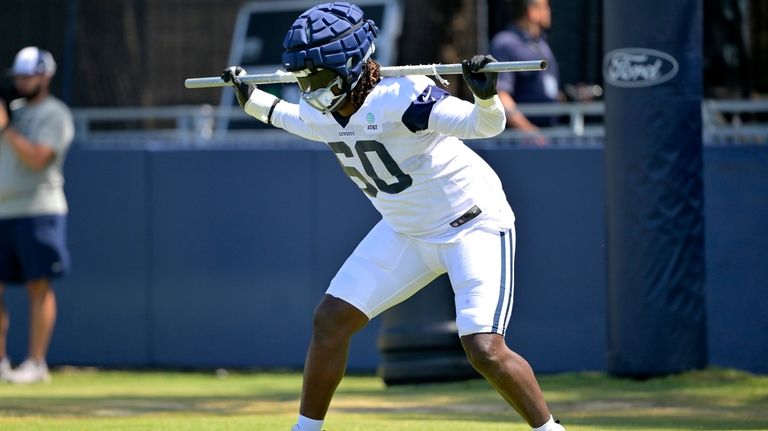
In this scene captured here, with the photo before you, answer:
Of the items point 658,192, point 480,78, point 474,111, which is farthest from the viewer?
point 658,192

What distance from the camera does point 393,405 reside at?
9.12 meters

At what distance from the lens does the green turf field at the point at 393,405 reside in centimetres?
787

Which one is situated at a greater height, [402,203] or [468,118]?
[468,118]

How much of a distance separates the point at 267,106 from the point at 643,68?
11.7 ft

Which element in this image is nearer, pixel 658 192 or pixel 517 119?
pixel 658 192

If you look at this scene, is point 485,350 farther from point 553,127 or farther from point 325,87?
point 553,127

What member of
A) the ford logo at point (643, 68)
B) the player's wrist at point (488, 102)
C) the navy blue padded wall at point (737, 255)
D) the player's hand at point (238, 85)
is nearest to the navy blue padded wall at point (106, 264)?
the ford logo at point (643, 68)

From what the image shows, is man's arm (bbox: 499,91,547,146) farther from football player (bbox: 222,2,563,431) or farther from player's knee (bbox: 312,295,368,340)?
player's knee (bbox: 312,295,368,340)

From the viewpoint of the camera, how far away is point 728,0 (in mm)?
13328

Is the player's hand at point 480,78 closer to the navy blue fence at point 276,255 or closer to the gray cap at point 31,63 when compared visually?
the navy blue fence at point 276,255

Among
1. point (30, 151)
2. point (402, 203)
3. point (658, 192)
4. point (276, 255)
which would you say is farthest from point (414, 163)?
point (276, 255)

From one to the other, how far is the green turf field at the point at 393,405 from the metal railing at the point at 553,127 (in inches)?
70.3

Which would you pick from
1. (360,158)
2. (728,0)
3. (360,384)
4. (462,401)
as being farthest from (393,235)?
(728,0)

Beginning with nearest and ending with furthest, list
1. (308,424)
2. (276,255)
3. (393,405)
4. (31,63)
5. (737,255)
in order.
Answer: (308,424)
(393,405)
(737,255)
(31,63)
(276,255)
